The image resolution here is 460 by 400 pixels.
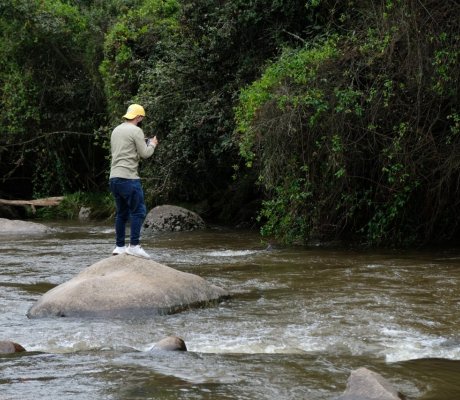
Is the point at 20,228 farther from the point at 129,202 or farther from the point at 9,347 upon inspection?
the point at 9,347

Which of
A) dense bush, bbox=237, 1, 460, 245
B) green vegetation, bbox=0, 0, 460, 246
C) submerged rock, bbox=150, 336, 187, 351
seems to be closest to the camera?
submerged rock, bbox=150, 336, 187, 351

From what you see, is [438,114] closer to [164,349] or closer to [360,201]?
[360,201]

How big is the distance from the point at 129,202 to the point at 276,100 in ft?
11.9

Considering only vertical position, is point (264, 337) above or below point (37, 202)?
below

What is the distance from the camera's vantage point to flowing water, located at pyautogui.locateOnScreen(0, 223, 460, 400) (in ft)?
18.1

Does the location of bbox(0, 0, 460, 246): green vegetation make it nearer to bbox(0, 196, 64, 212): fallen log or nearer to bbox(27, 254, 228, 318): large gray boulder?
bbox(0, 196, 64, 212): fallen log

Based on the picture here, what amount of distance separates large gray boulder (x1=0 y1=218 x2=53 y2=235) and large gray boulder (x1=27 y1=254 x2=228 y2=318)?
30.0ft

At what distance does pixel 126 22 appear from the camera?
63.1 feet

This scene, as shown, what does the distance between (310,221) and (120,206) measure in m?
4.15

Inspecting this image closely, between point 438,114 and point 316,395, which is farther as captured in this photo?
point 438,114

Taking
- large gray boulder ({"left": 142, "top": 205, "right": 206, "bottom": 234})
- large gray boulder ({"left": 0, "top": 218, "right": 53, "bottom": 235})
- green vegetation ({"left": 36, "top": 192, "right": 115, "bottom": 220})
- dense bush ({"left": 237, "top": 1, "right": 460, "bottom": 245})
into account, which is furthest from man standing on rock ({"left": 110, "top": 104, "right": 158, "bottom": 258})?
green vegetation ({"left": 36, "top": 192, "right": 115, "bottom": 220})

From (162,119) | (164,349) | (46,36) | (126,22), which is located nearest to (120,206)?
(164,349)

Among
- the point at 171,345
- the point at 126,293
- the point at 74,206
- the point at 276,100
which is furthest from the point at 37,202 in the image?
the point at 171,345

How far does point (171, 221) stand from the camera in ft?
56.4
